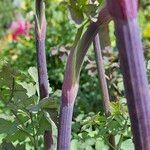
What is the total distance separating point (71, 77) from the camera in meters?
0.88

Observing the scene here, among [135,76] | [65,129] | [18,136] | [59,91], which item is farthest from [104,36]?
[135,76]

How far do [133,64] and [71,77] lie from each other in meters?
0.25

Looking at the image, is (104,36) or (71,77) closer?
(71,77)

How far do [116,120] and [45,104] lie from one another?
0.76 feet

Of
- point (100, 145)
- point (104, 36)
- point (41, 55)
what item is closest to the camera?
point (41, 55)

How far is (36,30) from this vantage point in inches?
42.3

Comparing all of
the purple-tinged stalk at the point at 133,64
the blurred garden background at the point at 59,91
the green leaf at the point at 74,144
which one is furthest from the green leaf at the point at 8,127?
the purple-tinged stalk at the point at 133,64

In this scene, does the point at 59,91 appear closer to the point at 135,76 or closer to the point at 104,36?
the point at 104,36

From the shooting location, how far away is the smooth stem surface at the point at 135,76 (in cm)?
64

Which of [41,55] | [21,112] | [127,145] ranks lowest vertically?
[127,145]

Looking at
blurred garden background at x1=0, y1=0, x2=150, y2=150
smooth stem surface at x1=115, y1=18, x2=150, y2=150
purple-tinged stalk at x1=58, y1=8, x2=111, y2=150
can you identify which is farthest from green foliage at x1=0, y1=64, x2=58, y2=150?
smooth stem surface at x1=115, y1=18, x2=150, y2=150

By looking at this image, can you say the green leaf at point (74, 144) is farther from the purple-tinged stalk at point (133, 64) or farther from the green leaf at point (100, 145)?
the purple-tinged stalk at point (133, 64)

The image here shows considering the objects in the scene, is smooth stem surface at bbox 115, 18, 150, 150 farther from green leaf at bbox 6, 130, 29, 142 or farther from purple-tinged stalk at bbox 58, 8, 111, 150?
green leaf at bbox 6, 130, 29, 142

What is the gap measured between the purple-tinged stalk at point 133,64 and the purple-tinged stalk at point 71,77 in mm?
178
